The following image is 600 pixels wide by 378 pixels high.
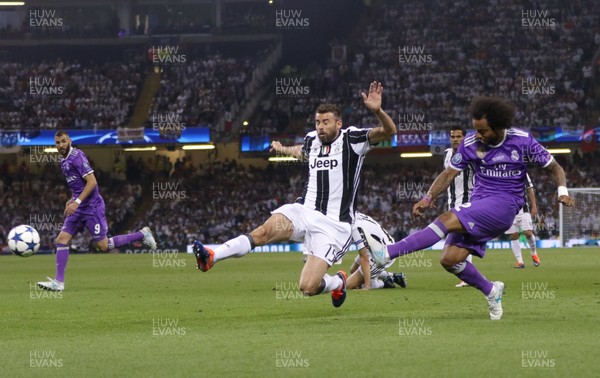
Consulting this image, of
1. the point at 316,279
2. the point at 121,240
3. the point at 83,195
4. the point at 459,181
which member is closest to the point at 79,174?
the point at 83,195

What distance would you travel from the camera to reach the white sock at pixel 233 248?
11.1 meters

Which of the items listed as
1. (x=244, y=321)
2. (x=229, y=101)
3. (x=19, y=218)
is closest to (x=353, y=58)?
(x=229, y=101)

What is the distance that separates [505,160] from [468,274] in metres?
1.33

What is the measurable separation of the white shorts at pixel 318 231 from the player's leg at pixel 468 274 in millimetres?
1271

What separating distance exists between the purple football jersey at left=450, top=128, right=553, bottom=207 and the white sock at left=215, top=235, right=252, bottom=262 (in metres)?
2.46

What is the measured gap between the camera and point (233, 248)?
11188mm

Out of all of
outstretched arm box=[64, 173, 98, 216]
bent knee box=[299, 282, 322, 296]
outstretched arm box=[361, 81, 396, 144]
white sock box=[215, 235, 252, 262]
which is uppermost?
outstretched arm box=[361, 81, 396, 144]

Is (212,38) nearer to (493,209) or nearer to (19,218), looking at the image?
(19,218)

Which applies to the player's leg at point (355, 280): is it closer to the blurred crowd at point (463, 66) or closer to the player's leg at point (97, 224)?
the player's leg at point (97, 224)

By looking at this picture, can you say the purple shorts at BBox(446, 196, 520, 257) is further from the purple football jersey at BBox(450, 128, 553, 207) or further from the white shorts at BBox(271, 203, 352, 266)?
the white shorts at BBox(271, 203, 352, 266)

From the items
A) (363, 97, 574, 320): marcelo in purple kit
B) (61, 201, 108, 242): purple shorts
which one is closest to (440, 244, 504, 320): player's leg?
(363, 97, 574, 320): marcelo in purple kit

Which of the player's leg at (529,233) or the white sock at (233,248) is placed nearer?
the white sock at (233,248)

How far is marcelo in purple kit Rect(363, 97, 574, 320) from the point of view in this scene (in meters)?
11.1

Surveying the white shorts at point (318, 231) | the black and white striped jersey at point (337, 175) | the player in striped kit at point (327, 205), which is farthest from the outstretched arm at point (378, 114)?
the white shorts at point (318, 231)
